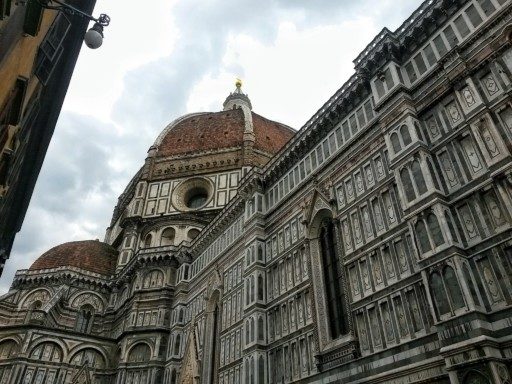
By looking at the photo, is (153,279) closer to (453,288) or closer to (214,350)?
(214,350)

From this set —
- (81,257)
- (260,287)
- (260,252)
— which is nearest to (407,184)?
(260,287)

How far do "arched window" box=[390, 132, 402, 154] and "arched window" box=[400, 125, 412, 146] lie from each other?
0.82 feet

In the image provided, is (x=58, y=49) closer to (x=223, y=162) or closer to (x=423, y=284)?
(x=423, y=284)

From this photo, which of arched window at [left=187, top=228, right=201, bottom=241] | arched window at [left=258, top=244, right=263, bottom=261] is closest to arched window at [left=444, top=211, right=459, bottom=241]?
arched window at [left=258, top=244, right=263, bottom=261]

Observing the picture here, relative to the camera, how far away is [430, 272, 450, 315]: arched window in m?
11.7

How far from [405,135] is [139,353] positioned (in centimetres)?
2389

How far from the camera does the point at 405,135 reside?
15320 millimetres

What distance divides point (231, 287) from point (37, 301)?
20.0m

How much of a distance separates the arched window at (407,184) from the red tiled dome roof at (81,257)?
31.5m

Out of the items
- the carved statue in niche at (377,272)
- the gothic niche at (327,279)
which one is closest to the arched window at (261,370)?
the gothic niche at (327,279)

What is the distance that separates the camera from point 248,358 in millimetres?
19594

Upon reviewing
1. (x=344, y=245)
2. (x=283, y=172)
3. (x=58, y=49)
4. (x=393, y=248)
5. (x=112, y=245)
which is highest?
(x=112, y=245)

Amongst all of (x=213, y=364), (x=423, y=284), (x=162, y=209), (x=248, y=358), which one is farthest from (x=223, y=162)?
(x=423, y=284)

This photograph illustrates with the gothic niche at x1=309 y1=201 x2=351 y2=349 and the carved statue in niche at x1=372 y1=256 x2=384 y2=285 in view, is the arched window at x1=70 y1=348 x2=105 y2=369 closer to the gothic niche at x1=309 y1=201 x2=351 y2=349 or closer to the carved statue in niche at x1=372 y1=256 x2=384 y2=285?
the gothic niche at x1=309 y1=201 x2=351 y2=349
